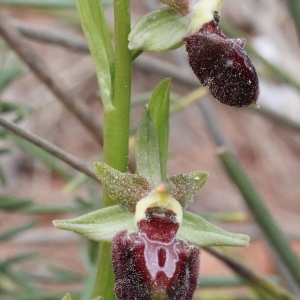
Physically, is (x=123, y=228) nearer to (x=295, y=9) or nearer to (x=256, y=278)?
(x=256, y=278)

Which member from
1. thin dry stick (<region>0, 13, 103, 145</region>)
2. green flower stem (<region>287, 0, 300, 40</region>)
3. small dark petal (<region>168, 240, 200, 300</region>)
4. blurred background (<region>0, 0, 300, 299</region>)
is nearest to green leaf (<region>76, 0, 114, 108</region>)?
small dark petal (<region>168, 240, 200, 300</region>)

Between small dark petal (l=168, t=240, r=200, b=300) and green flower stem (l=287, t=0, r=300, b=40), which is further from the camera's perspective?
green flower stem (l=287, t=0, r=300, b=40)

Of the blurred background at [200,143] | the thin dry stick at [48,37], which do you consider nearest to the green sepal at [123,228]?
the thin dry stick at [48,37]

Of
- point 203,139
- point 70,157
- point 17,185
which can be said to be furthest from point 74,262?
point 70,157

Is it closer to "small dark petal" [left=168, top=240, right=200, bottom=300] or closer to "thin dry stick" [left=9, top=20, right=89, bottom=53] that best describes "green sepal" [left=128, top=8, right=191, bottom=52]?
"small dark petal" [left=168, top=240, right=200, bottom=300]

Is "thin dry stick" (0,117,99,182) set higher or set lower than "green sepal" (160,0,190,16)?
lower

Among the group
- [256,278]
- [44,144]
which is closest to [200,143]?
[256,278]

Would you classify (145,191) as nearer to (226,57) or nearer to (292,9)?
(226,57)

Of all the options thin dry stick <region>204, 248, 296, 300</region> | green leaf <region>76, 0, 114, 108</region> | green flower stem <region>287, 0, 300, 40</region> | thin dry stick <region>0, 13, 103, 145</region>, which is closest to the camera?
green leaf <region>76, 0, 114, 108</region>
